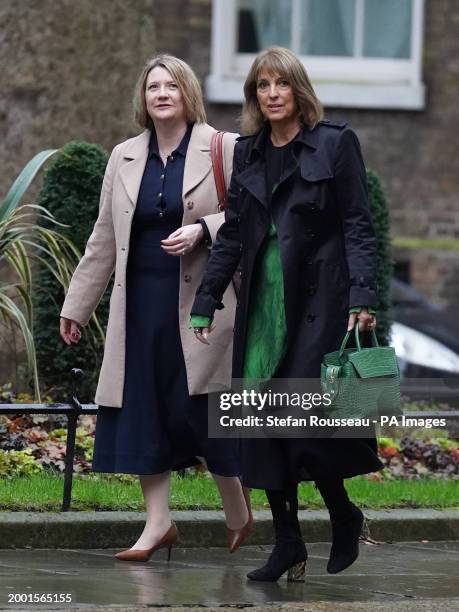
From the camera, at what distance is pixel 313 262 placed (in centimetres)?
613

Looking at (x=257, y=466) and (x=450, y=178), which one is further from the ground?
(x=450, y=178)

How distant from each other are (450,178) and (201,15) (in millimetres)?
3174

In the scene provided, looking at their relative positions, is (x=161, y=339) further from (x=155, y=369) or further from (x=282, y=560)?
(x=282, y=560)

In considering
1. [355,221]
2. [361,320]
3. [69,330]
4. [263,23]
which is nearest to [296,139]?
[355,221]

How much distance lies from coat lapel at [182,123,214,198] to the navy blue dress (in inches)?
1.5

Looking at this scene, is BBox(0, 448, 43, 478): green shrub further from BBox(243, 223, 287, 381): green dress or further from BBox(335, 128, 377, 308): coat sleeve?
BBox(335, 128, 377, 308): coat sleeve

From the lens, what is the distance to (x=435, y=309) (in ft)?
50.7

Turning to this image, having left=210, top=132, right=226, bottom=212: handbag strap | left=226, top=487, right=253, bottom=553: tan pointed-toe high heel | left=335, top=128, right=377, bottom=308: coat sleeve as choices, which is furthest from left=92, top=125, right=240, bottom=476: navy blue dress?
left=335, top=128, right=377, bottom=308: coat sleeve

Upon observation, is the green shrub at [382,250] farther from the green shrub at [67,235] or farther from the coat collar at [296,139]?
the coat collar at [296,139]

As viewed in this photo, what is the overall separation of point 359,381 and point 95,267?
139cm

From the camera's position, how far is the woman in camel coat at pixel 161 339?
669 centimetres

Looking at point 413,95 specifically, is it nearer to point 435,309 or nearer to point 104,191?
point 435,309

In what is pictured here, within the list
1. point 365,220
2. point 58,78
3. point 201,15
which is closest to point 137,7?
point 58,78

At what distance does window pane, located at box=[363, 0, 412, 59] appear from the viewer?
19.0 m
